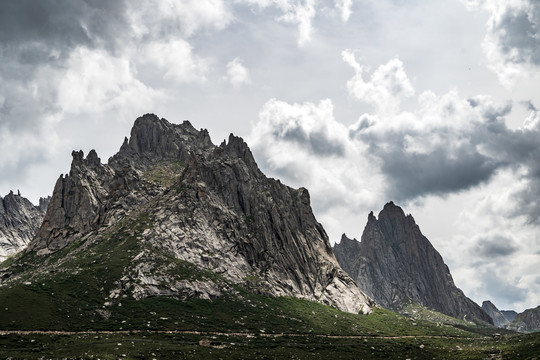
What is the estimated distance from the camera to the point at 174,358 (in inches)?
4626

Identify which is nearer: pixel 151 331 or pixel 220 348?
pixel 220 348

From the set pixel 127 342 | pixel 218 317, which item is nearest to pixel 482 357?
pixel 218 317

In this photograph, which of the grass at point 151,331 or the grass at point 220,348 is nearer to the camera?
the grass at point 220,348

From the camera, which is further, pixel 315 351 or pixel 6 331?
pixel 315 351

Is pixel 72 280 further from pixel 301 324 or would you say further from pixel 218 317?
pixel 301 324

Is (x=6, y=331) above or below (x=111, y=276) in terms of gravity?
below

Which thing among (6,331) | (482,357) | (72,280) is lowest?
(482,357)

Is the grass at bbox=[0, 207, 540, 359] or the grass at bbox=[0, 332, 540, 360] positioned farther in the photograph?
the grass at bbox=[0, 207, 540, 359]

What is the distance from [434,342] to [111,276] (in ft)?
485

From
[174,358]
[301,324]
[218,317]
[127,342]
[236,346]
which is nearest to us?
[174,358]

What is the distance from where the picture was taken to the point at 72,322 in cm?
15162

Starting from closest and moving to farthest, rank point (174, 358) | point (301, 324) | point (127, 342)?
point (174, 358)
point (127, 342)
point (301, 324)

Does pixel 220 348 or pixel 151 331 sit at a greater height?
pixel 151 331

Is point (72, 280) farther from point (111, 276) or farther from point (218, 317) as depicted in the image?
point (218, 317)
